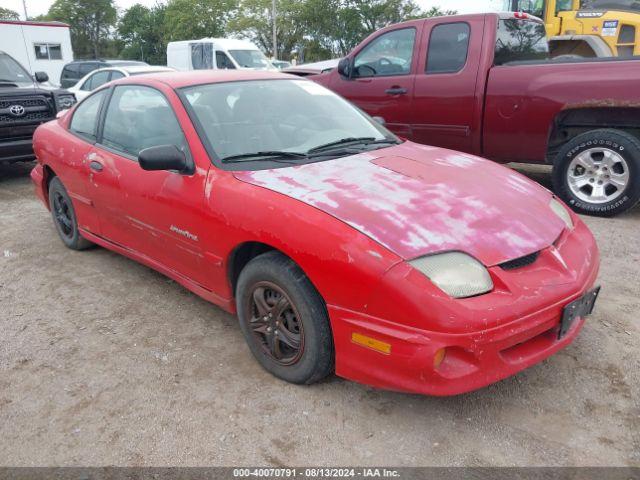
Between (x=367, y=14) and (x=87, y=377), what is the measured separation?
47.0 meters

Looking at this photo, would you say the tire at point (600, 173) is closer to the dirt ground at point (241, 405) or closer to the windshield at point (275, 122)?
the dirt ground at point (241, 405)

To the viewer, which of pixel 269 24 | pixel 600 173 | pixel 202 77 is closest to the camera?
pixel 202 77

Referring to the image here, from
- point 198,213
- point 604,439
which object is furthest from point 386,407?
point 198,213

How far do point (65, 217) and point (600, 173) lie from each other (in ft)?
16.2

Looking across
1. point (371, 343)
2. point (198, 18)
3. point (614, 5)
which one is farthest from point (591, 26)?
point (198, 18)

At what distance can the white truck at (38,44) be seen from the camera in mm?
19500

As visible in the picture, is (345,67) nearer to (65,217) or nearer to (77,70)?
(65,217)

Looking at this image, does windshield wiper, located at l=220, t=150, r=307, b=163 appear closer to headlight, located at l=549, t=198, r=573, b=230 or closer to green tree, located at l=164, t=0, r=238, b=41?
headlight, located at l=549, t=198, r=573, b=230

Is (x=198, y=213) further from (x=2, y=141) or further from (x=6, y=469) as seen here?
(x=2, y=141)

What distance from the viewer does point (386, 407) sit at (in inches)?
103

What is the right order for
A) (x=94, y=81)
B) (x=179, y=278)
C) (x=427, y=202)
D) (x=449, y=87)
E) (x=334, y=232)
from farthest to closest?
(x=94, y=81) → (x=449, y=87) → (x=179, y=278) → (x=427, y=202) → (x=334, y=232)

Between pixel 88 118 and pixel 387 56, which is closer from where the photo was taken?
pixel 88 118

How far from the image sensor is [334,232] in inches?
93.7

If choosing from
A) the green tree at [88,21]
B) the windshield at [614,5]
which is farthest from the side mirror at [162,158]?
the green tree at [88,21]
